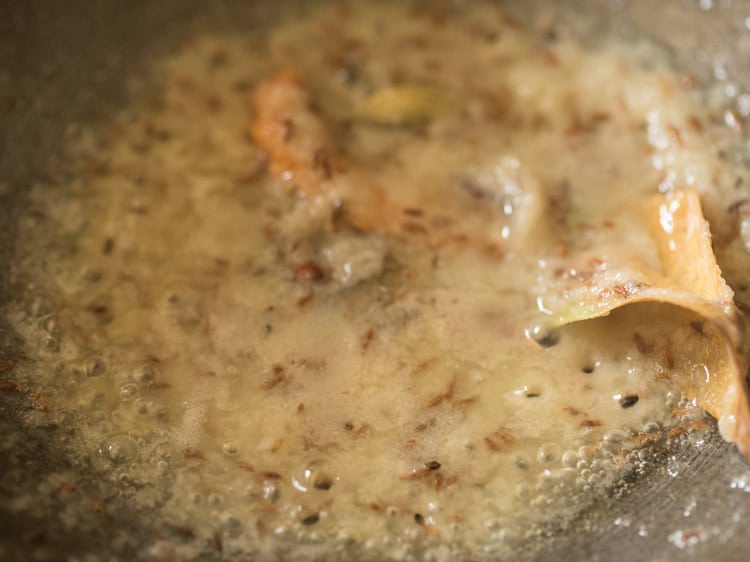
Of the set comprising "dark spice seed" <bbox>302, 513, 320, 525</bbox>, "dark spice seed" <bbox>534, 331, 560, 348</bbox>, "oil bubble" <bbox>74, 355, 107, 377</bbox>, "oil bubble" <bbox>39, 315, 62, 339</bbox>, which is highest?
"dark spice seed" <bbox>534, 331, 560, 348</bbox>

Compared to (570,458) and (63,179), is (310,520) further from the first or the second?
(63,179)

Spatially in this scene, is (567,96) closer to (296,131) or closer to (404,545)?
(296,131)

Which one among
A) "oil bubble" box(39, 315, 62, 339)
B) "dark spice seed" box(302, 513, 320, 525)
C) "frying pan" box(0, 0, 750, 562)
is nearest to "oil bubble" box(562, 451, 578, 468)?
"frying pan" box(0, 0, 750, 562)

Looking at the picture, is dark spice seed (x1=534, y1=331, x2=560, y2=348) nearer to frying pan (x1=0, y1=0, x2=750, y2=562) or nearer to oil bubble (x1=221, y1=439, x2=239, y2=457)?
frying pan (x1=0, y1=0, x2=750, y2=562)

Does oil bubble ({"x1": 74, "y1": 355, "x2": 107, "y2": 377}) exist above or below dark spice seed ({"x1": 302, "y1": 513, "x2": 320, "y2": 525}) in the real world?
above

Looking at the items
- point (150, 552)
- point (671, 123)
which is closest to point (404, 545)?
point (150, 552)

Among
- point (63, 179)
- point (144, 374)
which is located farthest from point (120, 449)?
point (63, 179)

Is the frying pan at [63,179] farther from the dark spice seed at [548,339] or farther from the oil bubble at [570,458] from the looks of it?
the dark spice seed at [548,339]
